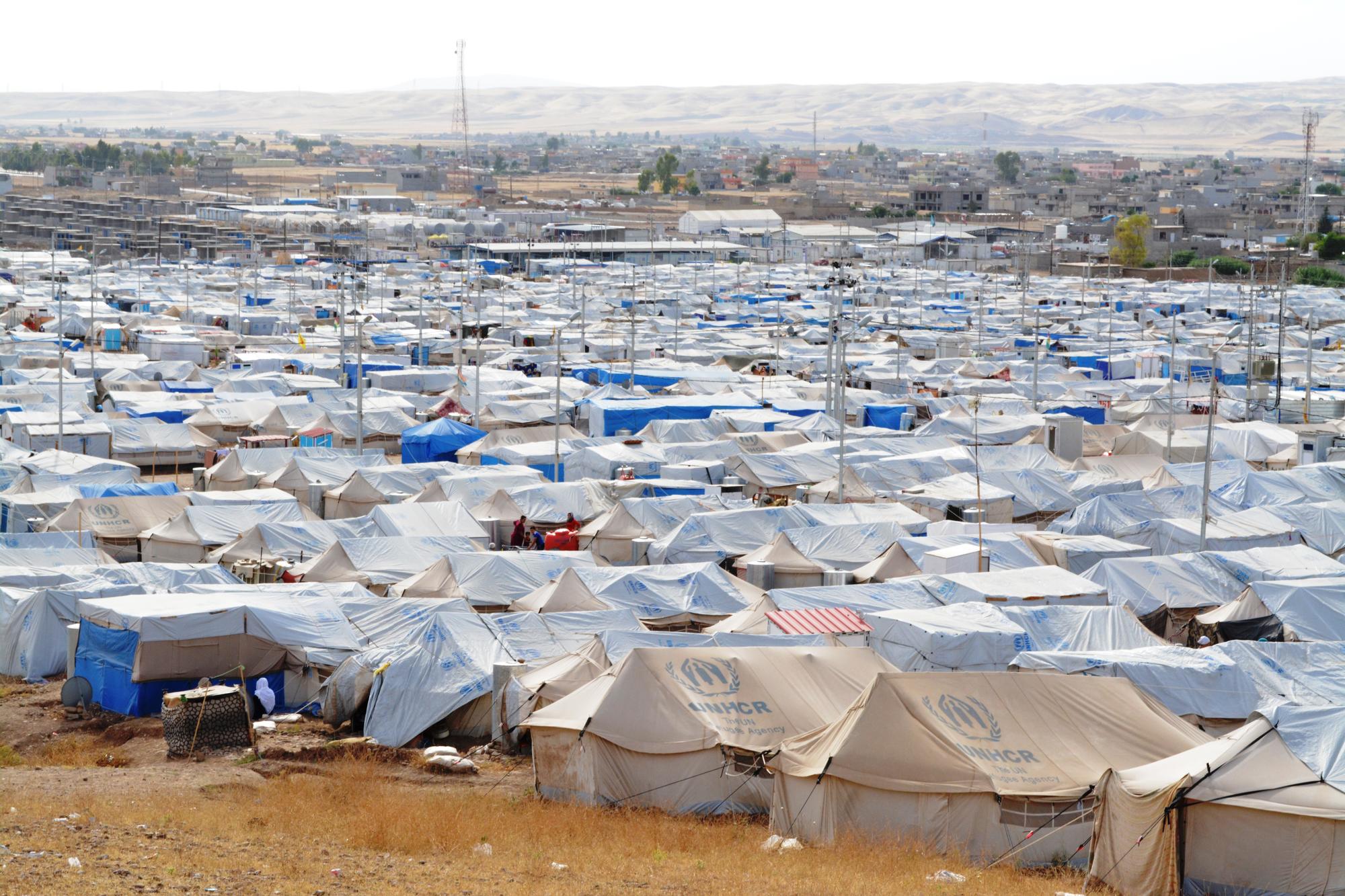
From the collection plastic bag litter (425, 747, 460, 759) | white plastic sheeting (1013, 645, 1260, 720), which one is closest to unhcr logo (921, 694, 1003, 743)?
white plastic sheeting (1013, 645, 1260, 720)

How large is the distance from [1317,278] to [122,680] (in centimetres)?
7678

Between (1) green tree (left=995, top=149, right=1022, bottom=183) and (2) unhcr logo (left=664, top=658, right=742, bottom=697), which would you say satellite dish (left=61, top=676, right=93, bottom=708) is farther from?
(1) green tree (left=995, top=149, right=1022, bottom=183)

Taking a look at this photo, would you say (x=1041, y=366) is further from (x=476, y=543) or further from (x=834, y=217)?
(x=834, y=217)

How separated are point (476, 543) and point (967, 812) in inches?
418

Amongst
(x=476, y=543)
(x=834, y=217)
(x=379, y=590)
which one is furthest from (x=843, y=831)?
(x=834, y=217)

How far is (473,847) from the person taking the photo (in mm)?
11227

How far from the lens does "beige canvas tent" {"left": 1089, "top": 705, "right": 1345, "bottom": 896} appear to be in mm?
10555

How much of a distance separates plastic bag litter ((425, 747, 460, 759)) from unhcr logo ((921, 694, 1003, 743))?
4.14 m

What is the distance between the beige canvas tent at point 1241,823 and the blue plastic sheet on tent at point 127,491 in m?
15.7

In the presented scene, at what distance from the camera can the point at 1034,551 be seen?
2088 cm

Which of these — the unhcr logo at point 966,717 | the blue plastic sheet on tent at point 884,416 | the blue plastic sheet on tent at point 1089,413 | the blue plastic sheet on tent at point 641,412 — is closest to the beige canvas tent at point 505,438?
the blue plastic sheet on tent at point 641,412

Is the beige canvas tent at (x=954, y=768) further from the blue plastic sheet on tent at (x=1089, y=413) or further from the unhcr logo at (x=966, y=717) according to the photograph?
the blue plastic sheet on tent at (x=1089, y=413)

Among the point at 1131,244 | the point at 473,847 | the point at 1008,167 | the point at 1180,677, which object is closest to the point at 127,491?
the point at 473,847

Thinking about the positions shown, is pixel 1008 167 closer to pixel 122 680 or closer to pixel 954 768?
pixel 122 680
